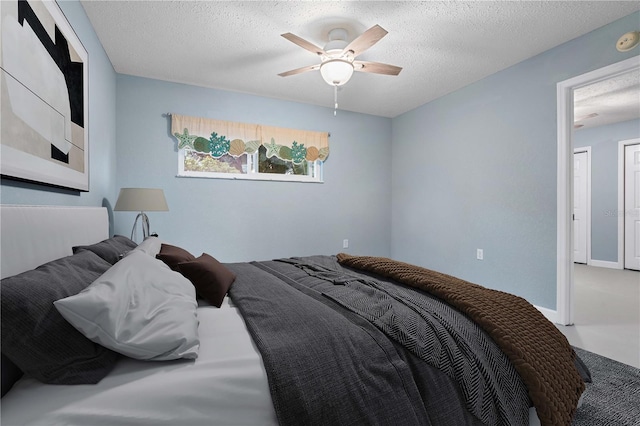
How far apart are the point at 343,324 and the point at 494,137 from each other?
328 cm

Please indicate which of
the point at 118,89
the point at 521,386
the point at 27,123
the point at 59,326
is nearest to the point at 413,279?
the point at 521,386

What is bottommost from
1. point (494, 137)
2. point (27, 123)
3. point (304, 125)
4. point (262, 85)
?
point (27, 123)

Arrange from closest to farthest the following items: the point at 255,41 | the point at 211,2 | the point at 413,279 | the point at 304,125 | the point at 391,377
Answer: the point at 391,377 → the point at 413,279 → the point at 211,2 → the point at 255,41 → the point at 304,125

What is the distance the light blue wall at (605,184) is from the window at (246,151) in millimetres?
5122

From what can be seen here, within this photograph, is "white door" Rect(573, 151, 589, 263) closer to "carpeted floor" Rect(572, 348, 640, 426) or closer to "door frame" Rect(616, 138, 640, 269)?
"door frame" Rect(616, 138, 640, 269)

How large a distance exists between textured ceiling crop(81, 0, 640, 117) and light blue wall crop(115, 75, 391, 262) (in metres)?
0.32

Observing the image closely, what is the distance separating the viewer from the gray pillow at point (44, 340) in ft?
2.56

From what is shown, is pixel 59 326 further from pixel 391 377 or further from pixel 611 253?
pixel 611 253

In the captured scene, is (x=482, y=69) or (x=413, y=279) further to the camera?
(x=482, y=69)

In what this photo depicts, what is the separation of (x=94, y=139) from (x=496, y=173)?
388 cm

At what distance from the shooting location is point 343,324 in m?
1.11

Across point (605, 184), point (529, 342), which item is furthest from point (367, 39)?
point (605, 184)

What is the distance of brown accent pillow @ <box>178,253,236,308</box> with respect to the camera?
1.49 metres

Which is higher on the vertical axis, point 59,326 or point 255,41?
point 255,41
